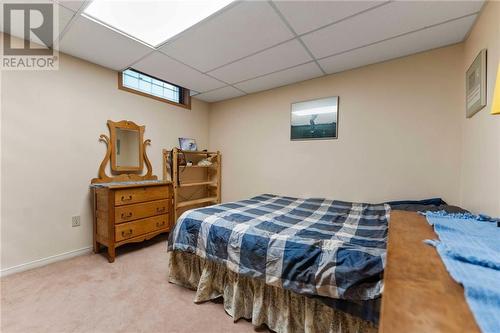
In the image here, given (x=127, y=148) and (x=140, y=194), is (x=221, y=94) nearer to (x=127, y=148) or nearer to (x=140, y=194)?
(x=127, y=148)

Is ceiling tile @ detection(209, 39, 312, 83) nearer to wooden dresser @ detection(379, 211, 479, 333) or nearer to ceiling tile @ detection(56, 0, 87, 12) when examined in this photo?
ceiling tile @ detection(56, 0, 87, 12)

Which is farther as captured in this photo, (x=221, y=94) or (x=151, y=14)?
(x=221, y=94)

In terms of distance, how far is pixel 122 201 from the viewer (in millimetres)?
2352

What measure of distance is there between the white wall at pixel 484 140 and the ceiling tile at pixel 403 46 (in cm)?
11

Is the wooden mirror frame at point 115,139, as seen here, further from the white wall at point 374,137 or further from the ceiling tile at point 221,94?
the white wall at point 374,137

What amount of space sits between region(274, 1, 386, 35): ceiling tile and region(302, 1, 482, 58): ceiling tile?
0.29 ft

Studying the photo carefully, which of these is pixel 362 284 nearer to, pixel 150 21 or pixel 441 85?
pixel 441 85

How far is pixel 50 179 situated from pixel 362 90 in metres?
3.67

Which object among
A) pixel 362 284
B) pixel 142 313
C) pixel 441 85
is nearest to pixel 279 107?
pixel 441 85

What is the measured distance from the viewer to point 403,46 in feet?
6.73

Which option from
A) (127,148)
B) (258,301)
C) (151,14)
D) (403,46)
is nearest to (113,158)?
(127,148)

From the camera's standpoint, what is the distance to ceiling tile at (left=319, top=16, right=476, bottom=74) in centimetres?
178

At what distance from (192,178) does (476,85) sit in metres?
3.61

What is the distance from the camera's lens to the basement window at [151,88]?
2825 mm
